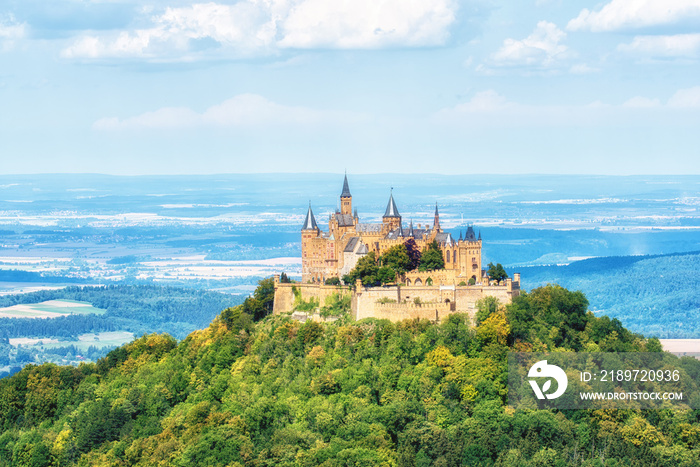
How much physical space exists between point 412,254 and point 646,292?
110m

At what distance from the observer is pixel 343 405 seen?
69.8 m

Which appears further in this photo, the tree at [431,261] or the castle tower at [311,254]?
the castle tower at [311,254]

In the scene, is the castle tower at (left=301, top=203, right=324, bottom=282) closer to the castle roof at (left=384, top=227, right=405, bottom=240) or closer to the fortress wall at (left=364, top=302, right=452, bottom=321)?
the castle roof at (left=384, top=227, right=405, bottom=240)

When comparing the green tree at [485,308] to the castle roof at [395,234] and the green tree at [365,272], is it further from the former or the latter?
the castle roof at [395,234]

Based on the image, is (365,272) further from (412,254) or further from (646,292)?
(646,292)

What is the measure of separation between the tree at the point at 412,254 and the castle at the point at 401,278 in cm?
73

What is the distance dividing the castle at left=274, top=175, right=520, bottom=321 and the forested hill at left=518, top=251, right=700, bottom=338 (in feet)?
250

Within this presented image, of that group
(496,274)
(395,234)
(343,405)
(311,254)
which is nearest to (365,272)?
(395,234)

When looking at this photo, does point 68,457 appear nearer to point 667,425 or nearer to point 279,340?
point 279,340

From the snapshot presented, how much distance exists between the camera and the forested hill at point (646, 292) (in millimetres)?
163375

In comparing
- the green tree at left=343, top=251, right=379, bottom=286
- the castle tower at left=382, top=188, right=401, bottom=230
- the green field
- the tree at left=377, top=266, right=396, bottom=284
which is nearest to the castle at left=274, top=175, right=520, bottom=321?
the castle tower at left=382, top=188, right=401, bottom=230

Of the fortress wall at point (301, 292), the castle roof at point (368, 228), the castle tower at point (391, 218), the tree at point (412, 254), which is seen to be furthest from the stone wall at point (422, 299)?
the castle tower at point (391, 218)

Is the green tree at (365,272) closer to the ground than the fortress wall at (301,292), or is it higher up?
higher up

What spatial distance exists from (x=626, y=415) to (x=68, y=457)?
116 feet
